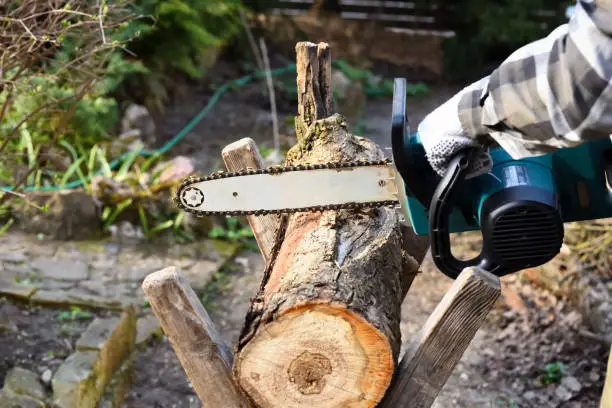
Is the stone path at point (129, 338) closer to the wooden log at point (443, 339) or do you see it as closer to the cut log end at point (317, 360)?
the cut log end at point (317, 360)

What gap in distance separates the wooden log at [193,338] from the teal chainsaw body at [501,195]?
578 millimetres

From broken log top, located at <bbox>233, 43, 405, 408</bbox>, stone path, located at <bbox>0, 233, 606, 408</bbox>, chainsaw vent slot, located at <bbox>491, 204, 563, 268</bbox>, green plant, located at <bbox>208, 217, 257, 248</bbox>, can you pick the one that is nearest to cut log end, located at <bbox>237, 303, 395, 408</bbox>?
broken log top, located at <bbox>233, 43, 405, 408</bbox>

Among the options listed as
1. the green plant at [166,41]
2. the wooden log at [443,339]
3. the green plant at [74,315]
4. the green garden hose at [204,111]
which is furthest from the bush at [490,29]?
the wooden log at [443,339]

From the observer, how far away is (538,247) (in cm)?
165

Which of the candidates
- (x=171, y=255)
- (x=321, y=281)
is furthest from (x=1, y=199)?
(x=321, y=281)

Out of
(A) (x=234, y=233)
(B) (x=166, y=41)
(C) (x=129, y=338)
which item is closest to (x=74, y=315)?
(C) (x=129, y=338)

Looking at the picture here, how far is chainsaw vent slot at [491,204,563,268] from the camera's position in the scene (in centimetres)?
162

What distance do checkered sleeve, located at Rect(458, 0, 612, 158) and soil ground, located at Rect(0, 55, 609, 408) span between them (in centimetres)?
196

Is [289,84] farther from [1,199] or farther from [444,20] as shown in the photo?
[1,199]

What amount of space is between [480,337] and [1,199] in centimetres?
235

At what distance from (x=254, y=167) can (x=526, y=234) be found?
99 cm

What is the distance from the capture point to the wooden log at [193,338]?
5.68ft

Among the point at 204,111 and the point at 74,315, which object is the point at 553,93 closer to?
the point at 74,315

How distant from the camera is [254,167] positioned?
7.70ft
